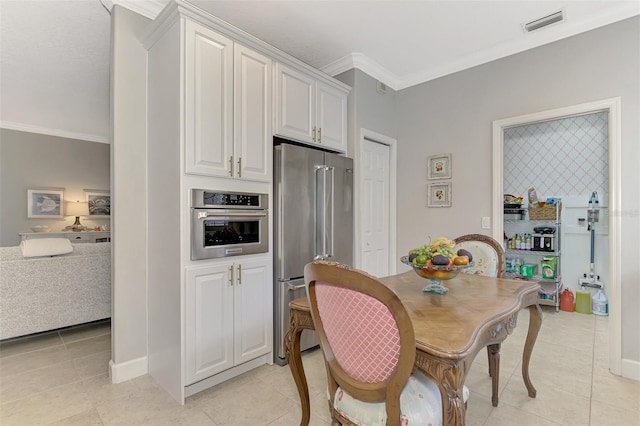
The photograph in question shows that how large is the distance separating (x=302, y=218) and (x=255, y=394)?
1344 mm

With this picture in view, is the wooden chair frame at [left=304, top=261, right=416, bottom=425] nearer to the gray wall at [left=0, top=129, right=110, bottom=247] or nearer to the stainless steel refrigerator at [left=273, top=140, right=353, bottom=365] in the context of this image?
the stainless steel refrigerator at [left=273, top=140, right=353, bottom=365]

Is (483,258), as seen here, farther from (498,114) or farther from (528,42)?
(528,42)

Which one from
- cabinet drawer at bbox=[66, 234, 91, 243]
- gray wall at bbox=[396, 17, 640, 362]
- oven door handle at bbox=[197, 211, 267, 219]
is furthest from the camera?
cabinet drawer at bbox=[66, 234, 91, 243]

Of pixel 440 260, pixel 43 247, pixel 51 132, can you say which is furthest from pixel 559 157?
pixel 51 132

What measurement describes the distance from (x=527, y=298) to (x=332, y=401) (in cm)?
117

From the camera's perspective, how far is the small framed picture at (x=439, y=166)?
3.46 metres

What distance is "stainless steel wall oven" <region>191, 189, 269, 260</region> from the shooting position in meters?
2.04

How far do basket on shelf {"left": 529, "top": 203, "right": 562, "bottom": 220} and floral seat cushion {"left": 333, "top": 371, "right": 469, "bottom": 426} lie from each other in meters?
3.74

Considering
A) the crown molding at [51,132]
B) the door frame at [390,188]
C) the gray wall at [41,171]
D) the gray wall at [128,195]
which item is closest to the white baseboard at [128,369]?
the gray wall at [128,195]

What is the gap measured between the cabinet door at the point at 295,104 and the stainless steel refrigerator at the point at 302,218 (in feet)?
0.68

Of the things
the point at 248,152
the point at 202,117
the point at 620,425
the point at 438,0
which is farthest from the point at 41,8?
the point at 620,425

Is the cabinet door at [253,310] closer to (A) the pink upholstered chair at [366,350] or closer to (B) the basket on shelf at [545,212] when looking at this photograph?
(A) the pink upholstered chair at [366,350]

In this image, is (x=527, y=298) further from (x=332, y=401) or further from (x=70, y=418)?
(x=70, y=418)

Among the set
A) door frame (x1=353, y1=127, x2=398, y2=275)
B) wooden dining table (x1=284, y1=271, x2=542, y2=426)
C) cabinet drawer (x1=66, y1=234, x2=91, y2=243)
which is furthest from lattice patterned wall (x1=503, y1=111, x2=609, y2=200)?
cabinet drawer (x1=66, y1=234, x2=91, y2=243)
